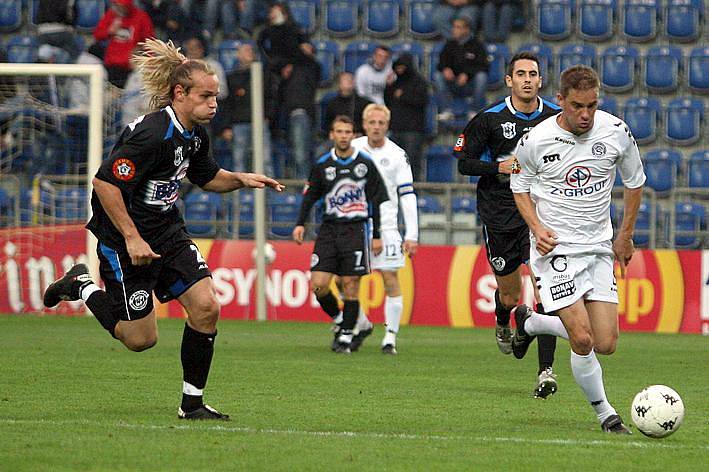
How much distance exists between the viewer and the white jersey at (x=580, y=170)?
781 cm

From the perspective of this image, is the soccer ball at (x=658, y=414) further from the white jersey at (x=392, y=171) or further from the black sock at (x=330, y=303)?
the white jersey at (x=392, y=171)

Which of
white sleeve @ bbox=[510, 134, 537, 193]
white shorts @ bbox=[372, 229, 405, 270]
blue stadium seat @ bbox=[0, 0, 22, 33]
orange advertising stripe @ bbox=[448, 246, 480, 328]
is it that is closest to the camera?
white sleeve @ bbox=[510, 134, 537, 193]

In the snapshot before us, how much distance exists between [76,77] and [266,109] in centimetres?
294

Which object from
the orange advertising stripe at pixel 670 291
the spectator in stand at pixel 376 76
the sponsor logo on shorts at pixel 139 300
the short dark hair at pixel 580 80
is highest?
the spectator in stand at pixel 376 76

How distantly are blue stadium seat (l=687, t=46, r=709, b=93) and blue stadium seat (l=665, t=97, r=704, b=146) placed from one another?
0.51m

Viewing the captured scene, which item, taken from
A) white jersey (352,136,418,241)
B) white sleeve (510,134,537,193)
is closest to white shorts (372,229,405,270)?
white jersey (352,136,418,241)

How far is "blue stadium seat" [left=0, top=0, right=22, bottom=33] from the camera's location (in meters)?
23.3

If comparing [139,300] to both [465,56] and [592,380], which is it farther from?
[465,56]

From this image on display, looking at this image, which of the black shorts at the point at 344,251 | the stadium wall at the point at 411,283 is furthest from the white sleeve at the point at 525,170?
the stadium wall at the point at 411,283

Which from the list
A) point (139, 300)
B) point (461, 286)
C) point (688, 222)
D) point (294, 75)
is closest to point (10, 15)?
point (294, 75)

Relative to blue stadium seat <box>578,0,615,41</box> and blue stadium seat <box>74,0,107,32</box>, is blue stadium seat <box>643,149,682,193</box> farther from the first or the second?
blue stadium seat <box>74,0,107,32</box>

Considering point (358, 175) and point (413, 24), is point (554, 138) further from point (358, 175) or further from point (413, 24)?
point (413, 24)

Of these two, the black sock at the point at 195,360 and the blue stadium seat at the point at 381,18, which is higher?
the blue stadium seat at the point at 381,18

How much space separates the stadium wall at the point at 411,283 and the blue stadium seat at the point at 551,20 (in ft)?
18.5
